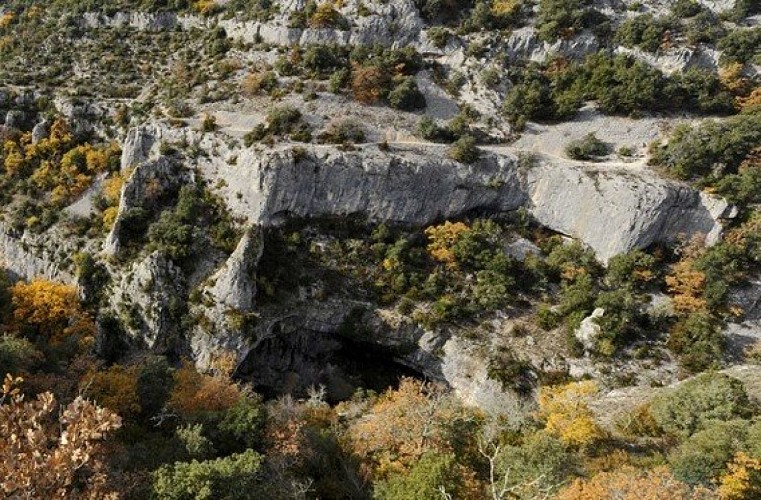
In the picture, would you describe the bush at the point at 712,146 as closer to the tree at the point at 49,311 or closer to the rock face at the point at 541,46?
the rock face at the point at 541,46

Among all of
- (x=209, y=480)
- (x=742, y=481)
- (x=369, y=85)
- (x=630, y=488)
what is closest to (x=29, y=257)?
(x=209, y=480)

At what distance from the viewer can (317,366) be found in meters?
50.8

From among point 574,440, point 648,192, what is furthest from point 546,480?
point 648,192

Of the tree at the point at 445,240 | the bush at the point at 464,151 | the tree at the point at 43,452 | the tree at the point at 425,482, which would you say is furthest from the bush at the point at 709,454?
the bush at the point at 464,151

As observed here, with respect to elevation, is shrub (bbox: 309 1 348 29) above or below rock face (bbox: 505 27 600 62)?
below

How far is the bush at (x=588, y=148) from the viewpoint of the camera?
55.0 meters

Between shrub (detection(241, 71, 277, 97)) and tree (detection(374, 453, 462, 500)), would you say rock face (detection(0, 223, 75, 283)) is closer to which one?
shrub (detection(241, 71, 277, 97))

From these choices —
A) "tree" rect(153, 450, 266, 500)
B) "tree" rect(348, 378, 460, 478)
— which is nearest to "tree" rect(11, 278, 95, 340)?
"tree" rect(153, 450, 266, 500)

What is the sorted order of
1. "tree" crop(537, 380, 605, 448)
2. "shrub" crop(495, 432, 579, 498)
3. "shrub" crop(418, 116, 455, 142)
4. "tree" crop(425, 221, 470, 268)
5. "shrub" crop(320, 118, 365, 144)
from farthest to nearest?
"shrub" crop(418, 116, 455, 142) < "shrub" crop(320, 118, 365, 144) < "tree" crop(425, 221, 470, 268) < "tree" crop(537, 380, 605, 448) < "shrub" crop(495, 432, 579, 498)

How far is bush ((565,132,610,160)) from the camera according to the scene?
55.0 m

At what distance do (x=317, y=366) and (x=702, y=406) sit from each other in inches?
1420

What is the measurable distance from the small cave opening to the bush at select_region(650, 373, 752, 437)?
24781 millimetres

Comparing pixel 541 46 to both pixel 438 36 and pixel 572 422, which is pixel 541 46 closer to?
pixel 438 36

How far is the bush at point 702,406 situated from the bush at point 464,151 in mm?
33413
